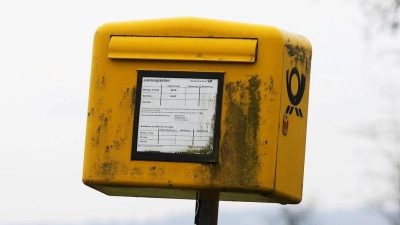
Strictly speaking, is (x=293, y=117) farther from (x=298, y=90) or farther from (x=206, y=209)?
(x=206, y=209)

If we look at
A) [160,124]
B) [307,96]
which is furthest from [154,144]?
[307,96]

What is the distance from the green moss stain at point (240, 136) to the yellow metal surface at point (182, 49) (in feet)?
0.36

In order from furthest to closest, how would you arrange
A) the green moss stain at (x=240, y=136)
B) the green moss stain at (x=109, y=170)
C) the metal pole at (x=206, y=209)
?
the metal pole at (x=206, y=209), the green moss stain at (x=109, y=170), the green moss stain at (x=240, y=136)

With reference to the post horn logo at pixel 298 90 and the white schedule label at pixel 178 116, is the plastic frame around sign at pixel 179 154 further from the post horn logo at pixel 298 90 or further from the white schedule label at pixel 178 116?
the post horn logo at pixel 298 90

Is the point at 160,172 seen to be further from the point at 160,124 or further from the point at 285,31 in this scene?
the point at 285,31

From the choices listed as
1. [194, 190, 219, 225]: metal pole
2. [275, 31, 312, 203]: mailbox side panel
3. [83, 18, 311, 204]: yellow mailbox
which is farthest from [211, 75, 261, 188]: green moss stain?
[194, 190, 219, 225]: metal pole

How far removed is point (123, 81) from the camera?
4.45 metres

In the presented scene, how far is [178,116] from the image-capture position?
4371 millimetres

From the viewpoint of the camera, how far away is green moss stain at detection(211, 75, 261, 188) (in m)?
4.28

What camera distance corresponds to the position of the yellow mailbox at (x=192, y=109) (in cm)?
430

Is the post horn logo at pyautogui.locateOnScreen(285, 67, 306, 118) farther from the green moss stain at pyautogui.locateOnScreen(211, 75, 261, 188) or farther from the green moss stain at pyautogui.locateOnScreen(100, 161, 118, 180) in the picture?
the green moss stain at pyautogui.locateOnScreen(100, 161, 118, 180)

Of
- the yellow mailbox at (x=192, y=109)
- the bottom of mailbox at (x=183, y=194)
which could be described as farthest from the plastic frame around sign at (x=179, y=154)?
the bottom of mailbox at (x=183, y=194)

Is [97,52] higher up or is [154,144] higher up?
[97,52]

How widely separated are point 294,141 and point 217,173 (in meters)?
0.45
